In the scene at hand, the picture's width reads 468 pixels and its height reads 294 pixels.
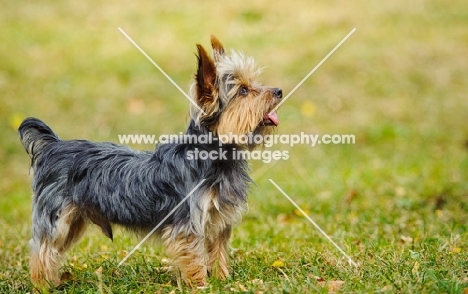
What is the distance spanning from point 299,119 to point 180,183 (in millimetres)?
8709

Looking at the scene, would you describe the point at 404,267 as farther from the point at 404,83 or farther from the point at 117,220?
the point at 404,83

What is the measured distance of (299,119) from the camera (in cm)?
1373

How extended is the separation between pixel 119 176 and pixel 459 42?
516 inches

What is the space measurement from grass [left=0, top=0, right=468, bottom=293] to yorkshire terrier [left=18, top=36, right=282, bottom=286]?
0.81 feet

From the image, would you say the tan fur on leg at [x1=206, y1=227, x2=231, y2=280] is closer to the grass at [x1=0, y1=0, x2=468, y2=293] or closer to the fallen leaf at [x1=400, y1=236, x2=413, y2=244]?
the grass at [x1=0, y1=0, x2=468, y2=293]

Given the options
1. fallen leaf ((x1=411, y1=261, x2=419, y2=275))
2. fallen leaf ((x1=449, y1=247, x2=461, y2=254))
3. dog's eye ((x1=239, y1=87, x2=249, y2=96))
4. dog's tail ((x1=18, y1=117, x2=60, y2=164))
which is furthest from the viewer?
dog's tail ((x1=18, y1=117, x2=60, y2=164))

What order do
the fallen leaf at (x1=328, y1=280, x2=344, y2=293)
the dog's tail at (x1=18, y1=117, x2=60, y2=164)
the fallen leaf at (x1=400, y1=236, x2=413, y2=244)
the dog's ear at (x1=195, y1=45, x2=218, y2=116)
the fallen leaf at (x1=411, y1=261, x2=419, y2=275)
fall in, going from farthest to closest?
the fallen leaf at (x1=400, y1=236, x2=413, y2=244), the dog's tail at (x1=18, y1=117, x2=60, y2=164), the dog's ear at (x1=195, y1=45, x2=218, y2=116), the fallen leaf at (x1=411, y1=261, x2=419, y2=275), the fallen leaf at (x1=328, y1=280, x2=344, y2=293)

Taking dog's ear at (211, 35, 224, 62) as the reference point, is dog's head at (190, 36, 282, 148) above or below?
below

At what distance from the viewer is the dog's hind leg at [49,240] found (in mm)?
5598

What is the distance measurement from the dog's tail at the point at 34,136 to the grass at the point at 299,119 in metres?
1.12

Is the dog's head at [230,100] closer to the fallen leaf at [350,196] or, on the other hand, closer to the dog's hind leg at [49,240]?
the dog's hind leg at [49,240]

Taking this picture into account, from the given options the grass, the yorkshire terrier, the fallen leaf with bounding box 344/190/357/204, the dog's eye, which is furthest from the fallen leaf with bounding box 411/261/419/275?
the fallen leaf with bounding box 344/190/357/204

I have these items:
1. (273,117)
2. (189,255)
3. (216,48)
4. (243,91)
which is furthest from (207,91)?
(189,255)

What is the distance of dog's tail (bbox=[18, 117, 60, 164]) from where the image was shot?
19.2ft
